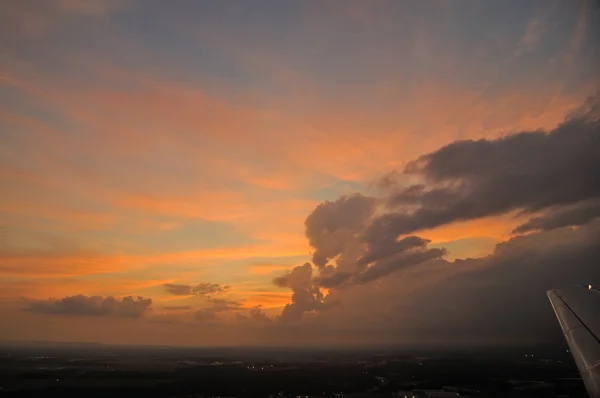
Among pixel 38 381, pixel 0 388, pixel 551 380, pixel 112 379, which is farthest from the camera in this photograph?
pixel 112 379

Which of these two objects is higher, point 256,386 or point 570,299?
point 570,299

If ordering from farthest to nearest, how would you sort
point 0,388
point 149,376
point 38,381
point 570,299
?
point 149,376
point 38,381
point 0,388
point 570,299

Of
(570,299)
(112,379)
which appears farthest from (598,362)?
(112,379)

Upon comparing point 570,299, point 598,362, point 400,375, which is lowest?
point 400,375

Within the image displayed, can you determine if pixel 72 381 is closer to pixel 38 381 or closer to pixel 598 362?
pixel 38 381

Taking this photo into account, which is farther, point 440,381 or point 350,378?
point 350,378

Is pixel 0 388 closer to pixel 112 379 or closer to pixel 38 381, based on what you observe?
pixel 38 381
